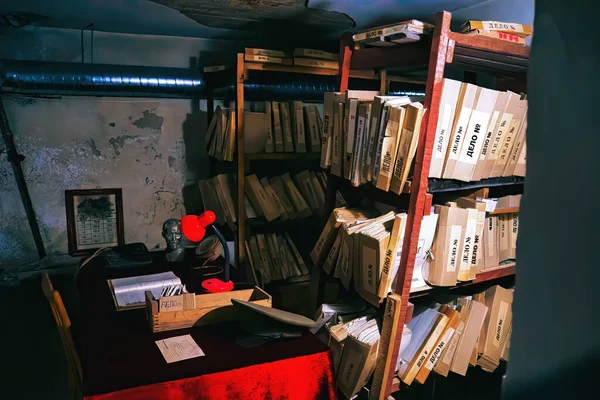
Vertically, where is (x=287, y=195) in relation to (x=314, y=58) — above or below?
below

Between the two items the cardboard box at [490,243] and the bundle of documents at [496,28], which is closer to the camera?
the bundle of documents at [496,28]

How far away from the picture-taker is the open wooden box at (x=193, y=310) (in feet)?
5.53

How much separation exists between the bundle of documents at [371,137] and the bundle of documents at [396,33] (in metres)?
0.22

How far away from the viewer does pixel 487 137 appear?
199 centimetres

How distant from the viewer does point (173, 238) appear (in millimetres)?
2467

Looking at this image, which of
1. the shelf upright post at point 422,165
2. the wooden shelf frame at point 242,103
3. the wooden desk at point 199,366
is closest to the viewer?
the wooden desk at point 199,366

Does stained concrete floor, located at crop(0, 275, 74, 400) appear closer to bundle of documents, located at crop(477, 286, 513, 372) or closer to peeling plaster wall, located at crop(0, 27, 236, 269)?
peeling plaster wall, located at crop(0, 27, 236, 269)

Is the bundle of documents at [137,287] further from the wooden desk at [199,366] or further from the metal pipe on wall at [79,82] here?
the metal pipe on wall at [79,82]

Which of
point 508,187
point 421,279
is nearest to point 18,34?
point 421,279

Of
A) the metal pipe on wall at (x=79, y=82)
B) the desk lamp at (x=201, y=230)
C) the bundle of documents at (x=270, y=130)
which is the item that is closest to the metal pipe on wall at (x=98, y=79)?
the metal pipe on wall at (x=79, y=82)

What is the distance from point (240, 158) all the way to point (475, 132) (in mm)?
1454

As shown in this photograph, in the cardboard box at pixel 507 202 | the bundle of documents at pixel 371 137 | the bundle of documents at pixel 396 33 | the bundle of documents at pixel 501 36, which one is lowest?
the cardboard box at pixel 507 202

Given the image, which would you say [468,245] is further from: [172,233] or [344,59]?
[172,233]

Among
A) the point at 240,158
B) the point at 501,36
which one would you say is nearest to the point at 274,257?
the point at 240,158
